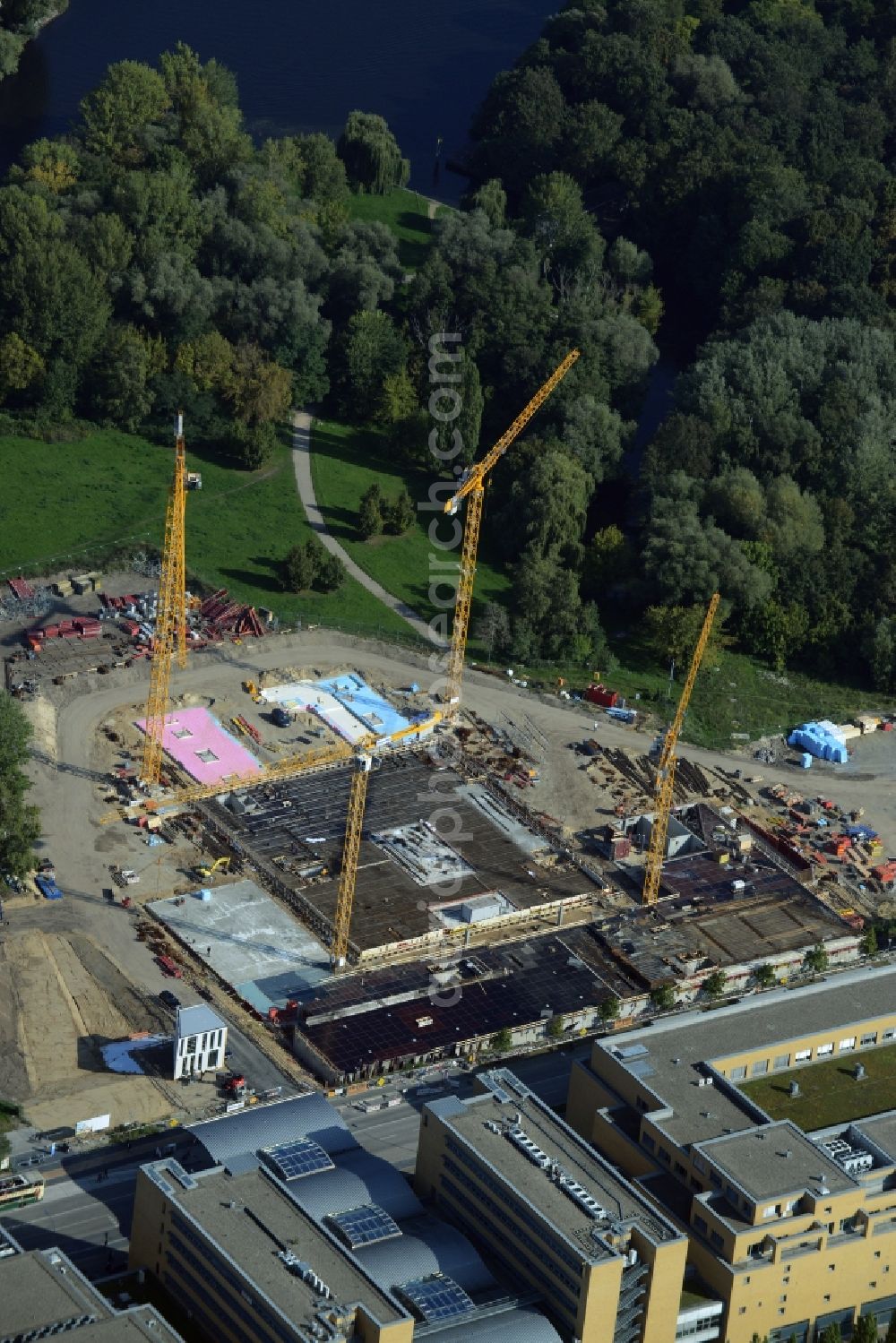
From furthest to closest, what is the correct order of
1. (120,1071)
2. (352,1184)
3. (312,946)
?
(312,946) → (120,1071) → (352,1184)

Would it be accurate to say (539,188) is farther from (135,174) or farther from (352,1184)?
(352,1184)

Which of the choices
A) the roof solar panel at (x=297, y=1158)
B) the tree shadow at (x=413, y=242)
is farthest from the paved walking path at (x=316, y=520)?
the roof solar panel at (x=297, y=1158)

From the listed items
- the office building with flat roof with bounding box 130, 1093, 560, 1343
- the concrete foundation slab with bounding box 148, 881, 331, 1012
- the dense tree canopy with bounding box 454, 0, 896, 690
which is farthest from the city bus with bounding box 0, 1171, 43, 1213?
the dense tree canopy with bounding box 454, 0, 896, 690

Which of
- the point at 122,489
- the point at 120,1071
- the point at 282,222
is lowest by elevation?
the point at 120,1071

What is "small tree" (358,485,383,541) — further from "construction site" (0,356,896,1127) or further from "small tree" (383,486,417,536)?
"construction site" (0,356,896,1127)

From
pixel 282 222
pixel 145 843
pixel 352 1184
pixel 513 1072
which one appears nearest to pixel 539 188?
pixel 282 222

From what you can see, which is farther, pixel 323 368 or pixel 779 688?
pixel 323 368

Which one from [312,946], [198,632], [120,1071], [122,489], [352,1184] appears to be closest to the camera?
[352,1184]
